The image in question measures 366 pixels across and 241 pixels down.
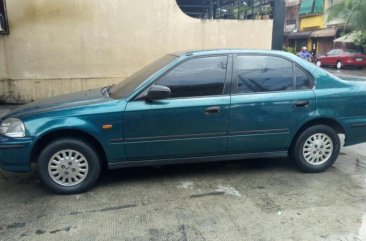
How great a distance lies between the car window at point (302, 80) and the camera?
4762mm

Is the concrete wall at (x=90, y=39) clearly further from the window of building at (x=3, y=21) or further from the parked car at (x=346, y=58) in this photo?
the parked car at (x=346, y=58)

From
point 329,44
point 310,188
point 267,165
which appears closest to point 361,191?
point 310,188

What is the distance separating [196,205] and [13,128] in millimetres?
2103

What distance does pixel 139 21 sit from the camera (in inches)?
359

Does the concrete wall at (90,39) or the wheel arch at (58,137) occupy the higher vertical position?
the concrete wall at (90,39)

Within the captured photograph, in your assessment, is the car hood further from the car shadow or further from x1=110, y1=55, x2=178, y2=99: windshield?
the car shadow

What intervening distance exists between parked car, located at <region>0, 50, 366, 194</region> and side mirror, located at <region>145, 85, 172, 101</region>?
1 cm

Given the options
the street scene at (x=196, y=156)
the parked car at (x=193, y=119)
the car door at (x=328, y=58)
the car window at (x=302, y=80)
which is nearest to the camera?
the street scene at (x=196, y=156)

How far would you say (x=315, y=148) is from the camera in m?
4.88

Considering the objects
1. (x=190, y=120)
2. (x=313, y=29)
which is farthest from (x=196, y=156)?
(x=313, y=29)

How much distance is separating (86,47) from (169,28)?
6.48ft

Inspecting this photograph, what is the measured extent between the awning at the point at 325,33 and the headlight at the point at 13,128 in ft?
103

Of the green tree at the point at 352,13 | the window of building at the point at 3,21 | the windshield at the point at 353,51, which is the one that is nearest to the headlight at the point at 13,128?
the window of building at the point at 3,21

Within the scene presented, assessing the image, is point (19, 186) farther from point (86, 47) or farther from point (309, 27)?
point (309, 27)
